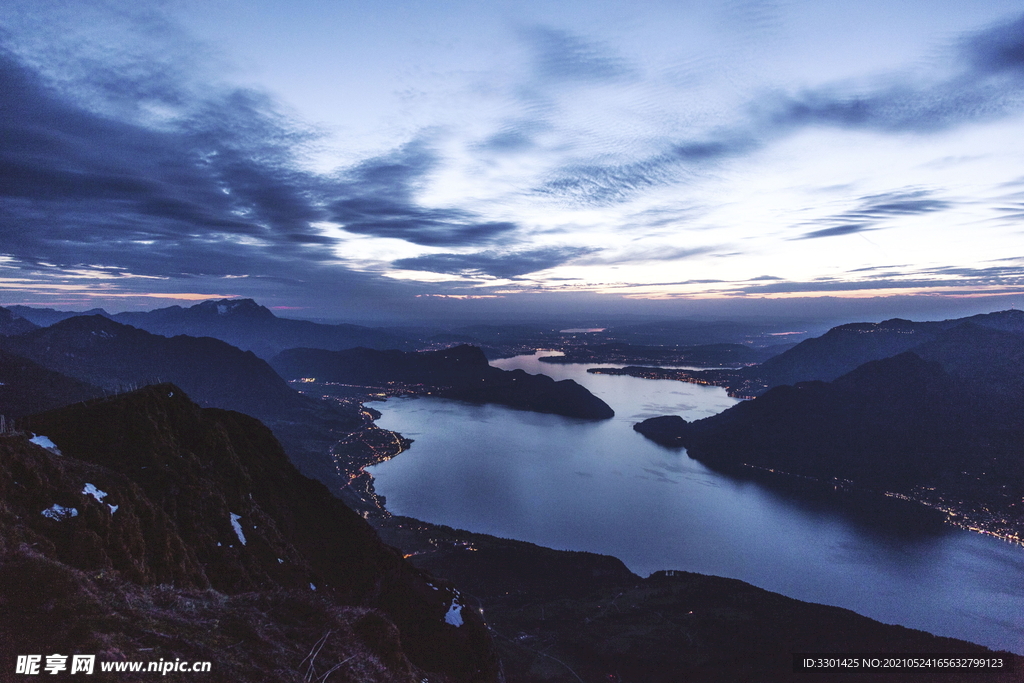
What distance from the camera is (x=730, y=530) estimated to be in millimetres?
109312

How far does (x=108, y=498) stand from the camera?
25.7m

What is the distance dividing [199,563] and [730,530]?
114 m

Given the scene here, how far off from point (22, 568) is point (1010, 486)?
189 metres

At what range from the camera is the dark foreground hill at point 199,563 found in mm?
13211

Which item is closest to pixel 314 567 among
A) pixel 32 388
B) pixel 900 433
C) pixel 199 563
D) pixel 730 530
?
pixel 199 563

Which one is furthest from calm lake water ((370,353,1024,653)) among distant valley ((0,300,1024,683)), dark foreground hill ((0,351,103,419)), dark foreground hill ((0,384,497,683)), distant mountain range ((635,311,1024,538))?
dark foreground hill ((0,351,103,419))

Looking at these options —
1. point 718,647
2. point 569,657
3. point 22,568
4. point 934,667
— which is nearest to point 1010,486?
point 934,667

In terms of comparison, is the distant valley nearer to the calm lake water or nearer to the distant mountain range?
the distant mountain range

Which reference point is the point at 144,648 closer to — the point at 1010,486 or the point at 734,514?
the point at 734,514

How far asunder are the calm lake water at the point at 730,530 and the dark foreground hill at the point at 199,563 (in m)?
61.9

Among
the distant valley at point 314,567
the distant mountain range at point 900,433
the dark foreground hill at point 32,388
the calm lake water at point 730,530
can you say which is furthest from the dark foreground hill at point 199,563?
the distant mountain range at point 900,433

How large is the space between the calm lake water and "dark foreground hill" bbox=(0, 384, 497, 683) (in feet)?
203

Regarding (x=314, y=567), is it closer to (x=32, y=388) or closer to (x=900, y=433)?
(x=32, y=388)

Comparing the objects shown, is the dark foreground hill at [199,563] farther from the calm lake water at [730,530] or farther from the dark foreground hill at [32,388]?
the dark foreground hill at [32,388]
